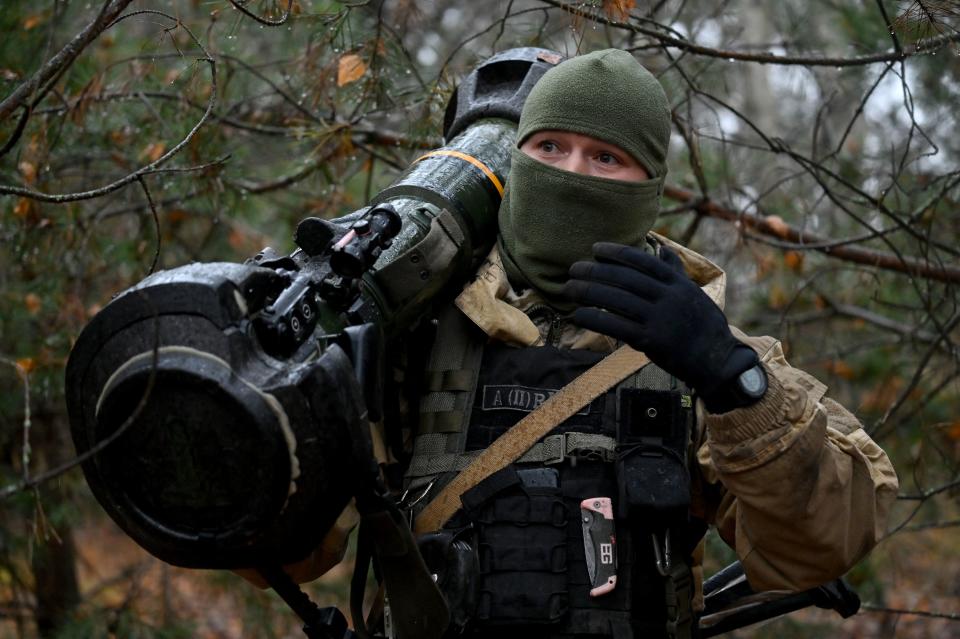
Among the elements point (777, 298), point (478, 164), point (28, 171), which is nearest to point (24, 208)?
point (28, 171)

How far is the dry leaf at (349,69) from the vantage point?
3.24 m

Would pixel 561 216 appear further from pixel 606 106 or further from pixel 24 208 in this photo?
pixel 24 208

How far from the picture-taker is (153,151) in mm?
3740

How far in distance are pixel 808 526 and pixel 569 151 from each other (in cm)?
98

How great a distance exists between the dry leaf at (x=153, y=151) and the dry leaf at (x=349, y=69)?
81cm

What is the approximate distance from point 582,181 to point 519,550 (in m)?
0.83

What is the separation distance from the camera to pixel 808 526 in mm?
2076

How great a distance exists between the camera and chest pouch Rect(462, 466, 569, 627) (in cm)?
216

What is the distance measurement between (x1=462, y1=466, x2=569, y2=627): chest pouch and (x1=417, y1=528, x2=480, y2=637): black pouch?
1.1 inches

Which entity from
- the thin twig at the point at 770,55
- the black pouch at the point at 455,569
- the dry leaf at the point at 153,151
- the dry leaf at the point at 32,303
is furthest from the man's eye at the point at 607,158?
the dry leaf at the point at 32,303

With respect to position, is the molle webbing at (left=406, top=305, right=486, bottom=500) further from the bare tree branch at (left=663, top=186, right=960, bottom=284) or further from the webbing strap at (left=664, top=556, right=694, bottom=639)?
the bare tree branch at (left=663, top=186, right=960, bottom=284)

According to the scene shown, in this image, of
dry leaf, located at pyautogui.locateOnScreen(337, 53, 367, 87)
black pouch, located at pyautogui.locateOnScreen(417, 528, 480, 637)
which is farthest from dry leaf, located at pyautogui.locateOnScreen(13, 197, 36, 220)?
black pouch, located at pyautogui.locateOnScreen(417, 528, 480, 637)

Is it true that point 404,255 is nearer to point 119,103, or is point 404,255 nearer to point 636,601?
point 636,601

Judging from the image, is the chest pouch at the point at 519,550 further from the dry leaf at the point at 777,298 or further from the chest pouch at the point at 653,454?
the dry leaf at the point at 777,298
